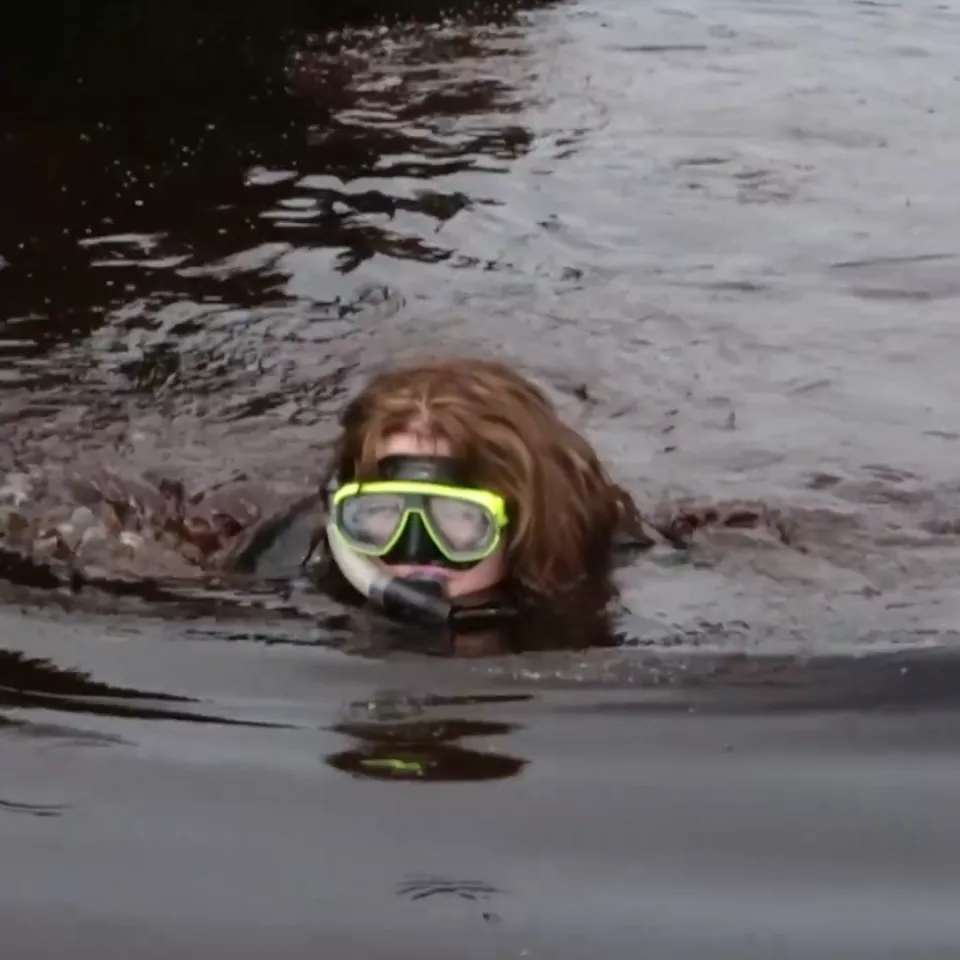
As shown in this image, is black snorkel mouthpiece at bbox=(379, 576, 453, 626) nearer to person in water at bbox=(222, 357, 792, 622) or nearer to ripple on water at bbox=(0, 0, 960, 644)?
person in water at bbox=(222, 357, 792, 622)

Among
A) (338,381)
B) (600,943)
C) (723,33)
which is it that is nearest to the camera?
(600,943)

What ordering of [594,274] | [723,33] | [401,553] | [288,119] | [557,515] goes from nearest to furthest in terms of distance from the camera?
1. [401,553]
2. [557,515]
3. [594,274]
4. [288,119]
5. [723,33]

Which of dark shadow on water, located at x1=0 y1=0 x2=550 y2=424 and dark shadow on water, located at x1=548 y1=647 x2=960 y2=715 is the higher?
dark shadow on water, located at x1=0 y1=0 x2=550 y2=424

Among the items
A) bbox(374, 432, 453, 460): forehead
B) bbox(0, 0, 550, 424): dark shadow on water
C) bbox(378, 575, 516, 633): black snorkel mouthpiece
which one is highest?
bbox(0, 0, 550, 424): dark shadow on water

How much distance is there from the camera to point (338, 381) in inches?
191

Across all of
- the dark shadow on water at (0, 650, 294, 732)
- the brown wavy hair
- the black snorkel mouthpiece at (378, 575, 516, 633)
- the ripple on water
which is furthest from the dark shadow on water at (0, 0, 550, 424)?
the dark shadow on water at (0, 650, 294, 732)

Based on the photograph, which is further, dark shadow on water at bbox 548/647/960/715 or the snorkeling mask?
the snorkeling mask

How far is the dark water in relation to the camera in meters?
2.08

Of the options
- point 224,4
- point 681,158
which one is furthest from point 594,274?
point 224,4

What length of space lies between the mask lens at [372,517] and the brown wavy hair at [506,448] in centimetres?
7

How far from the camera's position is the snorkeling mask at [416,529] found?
311 cm

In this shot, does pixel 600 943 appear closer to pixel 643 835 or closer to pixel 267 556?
pixel 643 835

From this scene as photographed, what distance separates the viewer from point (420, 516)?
3111mm

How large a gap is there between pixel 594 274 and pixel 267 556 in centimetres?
246
